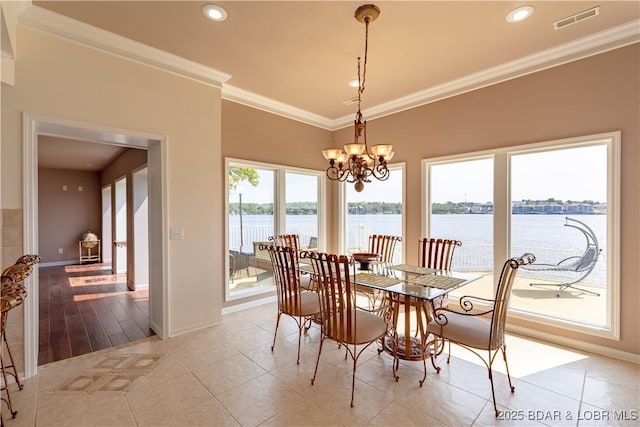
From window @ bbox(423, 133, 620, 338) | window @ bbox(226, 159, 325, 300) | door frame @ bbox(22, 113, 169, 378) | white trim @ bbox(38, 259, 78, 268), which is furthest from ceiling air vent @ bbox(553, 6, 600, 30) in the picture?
white trim @ bbox(38, 259, 78, 268)

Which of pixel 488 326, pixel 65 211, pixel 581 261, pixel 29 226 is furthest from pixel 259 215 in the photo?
pixel 65 211

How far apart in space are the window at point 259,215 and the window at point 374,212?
723mm

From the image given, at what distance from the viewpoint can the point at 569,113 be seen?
119 inches

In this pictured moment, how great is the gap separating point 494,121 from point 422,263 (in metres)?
1.95

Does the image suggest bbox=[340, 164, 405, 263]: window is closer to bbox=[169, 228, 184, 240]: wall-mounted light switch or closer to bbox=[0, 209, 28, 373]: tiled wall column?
bbox=[169, 228, 184, 240]: wall-mounted light switch

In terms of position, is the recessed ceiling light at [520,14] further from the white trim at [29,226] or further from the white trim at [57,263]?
the white trim at [57,263]

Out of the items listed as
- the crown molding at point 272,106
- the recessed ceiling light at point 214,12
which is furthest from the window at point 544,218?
the recessed ceiling light at point 214,12

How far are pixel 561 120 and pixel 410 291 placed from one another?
100 inches

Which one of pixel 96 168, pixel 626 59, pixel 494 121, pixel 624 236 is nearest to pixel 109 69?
pixel 494 121

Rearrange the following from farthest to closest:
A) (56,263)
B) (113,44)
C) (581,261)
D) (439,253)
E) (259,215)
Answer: (56,263) → (259,215) → (439,253) → (581,261) → (113,44)

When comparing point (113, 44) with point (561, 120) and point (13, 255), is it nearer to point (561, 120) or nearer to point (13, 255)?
point (13, 255)

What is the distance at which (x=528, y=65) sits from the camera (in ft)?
10.6

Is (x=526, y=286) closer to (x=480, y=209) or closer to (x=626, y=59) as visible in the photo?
(x=480, y=209)

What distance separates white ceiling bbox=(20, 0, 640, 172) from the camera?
2418 millimetres
